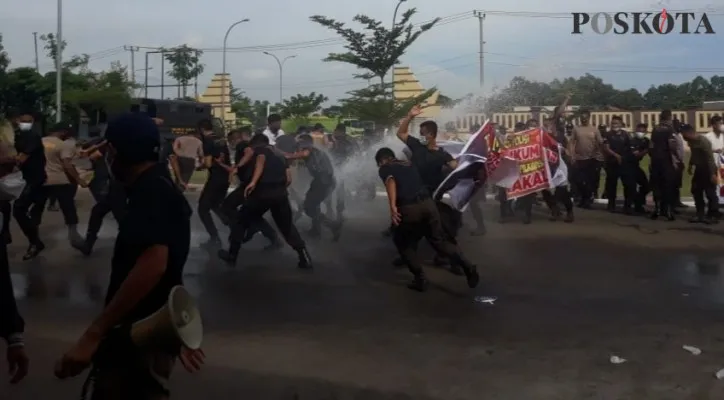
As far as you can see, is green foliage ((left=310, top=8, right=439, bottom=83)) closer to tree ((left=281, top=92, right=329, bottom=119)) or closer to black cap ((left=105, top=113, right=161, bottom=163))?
tree ((left=281, top=92, right=329, bottom=119))

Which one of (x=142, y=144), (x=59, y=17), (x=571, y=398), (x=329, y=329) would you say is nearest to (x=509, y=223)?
(x=329, y=329)

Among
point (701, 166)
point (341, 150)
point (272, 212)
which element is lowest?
point (272, 212)

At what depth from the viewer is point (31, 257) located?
429 inches

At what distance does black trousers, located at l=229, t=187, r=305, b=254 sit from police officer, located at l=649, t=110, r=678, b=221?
23.2ft

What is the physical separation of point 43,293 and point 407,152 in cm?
415

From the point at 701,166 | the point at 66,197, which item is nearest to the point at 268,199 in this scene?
the point at 66,197

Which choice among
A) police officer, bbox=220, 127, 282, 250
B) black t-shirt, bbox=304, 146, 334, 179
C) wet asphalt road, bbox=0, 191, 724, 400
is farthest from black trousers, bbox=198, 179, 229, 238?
Answer: black t-shirt, bbox=304, 146, 334, 179

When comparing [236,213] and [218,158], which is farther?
[218,158]

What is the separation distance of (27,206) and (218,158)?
242cm

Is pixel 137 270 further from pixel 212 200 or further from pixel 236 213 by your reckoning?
pixel 212 200

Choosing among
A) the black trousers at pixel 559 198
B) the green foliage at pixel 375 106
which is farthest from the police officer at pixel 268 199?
the green foliage at pixel 375 106

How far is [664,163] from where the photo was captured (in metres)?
14.5

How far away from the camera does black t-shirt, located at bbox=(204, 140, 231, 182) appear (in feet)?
38.0

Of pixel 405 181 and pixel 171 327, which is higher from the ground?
pixel 405 181
